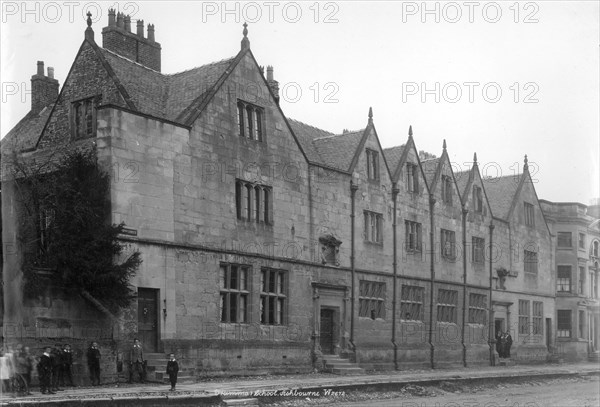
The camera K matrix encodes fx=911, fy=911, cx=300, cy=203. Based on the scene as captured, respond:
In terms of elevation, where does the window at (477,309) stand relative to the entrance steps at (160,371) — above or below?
above

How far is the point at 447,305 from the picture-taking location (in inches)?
1869

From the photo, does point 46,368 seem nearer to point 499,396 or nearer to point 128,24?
point 499,396

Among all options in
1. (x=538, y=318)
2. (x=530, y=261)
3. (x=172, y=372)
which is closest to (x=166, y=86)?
(x=172, y=372)

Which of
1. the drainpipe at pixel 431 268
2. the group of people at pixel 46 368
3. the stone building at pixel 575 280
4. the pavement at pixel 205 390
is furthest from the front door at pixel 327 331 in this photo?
the stone building at pixel 575 280

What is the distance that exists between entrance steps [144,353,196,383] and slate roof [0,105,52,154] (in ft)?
35.9

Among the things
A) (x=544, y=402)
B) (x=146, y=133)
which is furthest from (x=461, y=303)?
(x=146, y=133)

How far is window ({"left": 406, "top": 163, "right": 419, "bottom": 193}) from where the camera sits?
44.8 m

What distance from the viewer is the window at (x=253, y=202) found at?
33.6 metres

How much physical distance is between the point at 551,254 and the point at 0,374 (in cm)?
4476

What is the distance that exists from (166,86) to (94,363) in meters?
12.3

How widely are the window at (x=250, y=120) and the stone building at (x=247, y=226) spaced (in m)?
0.06

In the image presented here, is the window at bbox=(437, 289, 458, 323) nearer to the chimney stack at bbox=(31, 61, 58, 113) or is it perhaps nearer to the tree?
the chimney stack at bbox=(31, 61, 58, 113)

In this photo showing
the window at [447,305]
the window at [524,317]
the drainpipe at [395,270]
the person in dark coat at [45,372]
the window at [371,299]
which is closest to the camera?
the person in dark coat at [45,372]

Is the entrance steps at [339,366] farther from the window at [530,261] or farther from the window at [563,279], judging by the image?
the window at [563,279]
